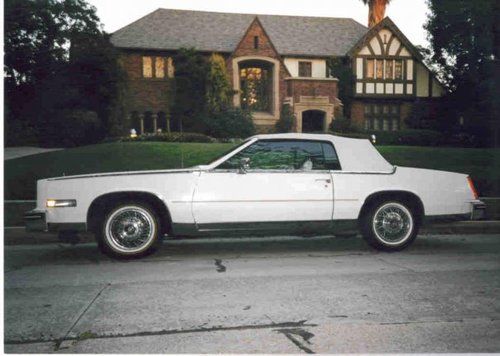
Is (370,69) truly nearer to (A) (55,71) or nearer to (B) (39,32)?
(A) (55,71)

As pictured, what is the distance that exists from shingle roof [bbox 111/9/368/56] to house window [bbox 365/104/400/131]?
369 centimetres

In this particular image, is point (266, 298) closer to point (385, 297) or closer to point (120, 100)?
point (385, 297)

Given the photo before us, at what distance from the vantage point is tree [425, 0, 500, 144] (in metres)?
13.1

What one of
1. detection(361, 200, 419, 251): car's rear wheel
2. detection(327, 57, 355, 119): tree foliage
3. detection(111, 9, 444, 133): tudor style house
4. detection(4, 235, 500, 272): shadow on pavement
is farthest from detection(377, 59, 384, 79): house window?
detection(361, 200, 419, 251): car's rear wheel

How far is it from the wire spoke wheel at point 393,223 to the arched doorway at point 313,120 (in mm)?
22080

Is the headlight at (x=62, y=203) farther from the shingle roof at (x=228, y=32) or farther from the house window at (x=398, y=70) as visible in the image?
the house window at (x=398, y=70)

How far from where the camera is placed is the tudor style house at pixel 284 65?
27062mm

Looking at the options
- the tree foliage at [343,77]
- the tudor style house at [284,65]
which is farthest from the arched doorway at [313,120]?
the tree foliage at [343,77]

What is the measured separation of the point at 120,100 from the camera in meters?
24.7

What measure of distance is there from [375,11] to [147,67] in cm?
1208

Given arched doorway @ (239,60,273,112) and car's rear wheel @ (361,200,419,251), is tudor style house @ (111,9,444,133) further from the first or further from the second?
car's rear wheel @ (361,200,419,251)

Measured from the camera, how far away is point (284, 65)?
28688 mm

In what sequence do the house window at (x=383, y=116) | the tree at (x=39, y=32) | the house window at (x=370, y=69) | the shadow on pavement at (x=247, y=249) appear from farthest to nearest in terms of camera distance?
the house window at (x=370, y=69) → the house window at (x=383, y=116) → the tree at (x=39, y=32) → the shadow on pavement at (x=247, y=249)

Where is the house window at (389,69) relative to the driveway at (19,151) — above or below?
above
